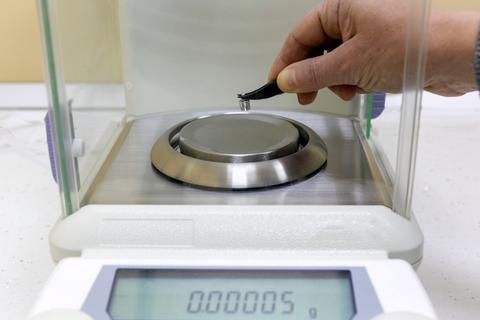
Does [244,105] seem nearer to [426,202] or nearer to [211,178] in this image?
[211,178]

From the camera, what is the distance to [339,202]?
534 mm

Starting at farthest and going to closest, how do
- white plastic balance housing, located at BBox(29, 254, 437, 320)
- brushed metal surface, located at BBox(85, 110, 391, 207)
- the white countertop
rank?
the white countertop, brushed metal surface, located at BBox(85, 110, 391, 207), white plastic balance housing, located at BBox(29, 254, 437, 320)

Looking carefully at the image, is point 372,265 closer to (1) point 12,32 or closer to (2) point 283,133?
(2) point 283,133

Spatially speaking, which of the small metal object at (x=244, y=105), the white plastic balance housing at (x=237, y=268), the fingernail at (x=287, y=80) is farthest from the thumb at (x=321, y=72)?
the white plastic balance housing at (x=237, y=268)

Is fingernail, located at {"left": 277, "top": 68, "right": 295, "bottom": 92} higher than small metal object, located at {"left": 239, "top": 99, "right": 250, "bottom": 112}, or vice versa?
fingernail, located at {"left": 277, "top": 68, "right": 295, "bottom": 92}

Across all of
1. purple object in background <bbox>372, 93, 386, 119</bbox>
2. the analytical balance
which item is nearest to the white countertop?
purple object in background <bbox>372, 93, 386, 119</bbox>

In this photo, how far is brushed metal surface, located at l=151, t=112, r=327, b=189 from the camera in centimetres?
55

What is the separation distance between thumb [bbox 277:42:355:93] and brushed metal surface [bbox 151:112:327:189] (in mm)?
53

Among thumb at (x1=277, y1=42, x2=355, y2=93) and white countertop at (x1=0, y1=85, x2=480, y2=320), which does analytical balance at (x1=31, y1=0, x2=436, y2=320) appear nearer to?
thumb at (x1=277, y1=42, x2=355, y2=93)

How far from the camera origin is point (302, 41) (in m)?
0.70

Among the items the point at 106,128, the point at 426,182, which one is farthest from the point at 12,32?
the point at 426,182

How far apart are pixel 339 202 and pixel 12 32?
977 mm

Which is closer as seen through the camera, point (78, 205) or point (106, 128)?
point (78, 205)

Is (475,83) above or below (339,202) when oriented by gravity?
above
